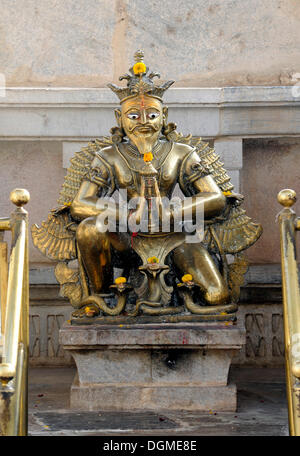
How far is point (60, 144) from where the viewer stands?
6676 mm

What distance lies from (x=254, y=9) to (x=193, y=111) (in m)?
1.00

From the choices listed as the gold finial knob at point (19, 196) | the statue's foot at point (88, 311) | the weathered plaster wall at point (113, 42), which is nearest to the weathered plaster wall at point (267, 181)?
the weathered plaster wall at point (113, 42)

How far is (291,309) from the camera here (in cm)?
414

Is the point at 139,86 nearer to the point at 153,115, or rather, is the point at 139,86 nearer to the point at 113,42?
the point at 153,115

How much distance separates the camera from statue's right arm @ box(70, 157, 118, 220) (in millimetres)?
5160

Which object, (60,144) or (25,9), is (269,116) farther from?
(25,9)

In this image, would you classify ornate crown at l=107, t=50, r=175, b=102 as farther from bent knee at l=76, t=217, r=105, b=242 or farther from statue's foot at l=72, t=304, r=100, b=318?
statue's foot at l=72, t=304, r=100, b=318

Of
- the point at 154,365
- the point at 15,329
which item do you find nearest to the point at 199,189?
the point at 154,365

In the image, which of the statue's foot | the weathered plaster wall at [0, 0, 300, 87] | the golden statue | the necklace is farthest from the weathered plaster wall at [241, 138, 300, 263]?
the statue's foot

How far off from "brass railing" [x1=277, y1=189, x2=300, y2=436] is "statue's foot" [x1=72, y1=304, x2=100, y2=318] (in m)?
1.36

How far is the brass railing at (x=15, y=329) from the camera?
3.96 metres

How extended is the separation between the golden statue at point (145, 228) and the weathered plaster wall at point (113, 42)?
1.38 metres
